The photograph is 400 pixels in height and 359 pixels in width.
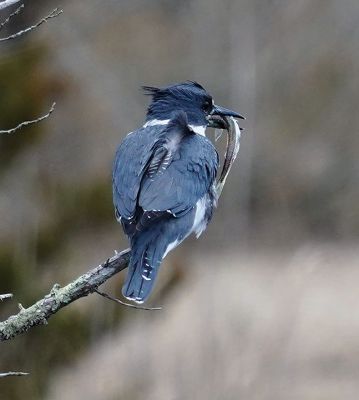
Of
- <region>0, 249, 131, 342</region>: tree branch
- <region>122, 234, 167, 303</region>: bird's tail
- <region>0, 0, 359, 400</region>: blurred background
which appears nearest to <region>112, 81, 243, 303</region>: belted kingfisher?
<region>122, 234, 167, 303</region>: bird's tail

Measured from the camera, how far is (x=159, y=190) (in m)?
4.43

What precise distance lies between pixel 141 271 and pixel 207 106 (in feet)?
4.40

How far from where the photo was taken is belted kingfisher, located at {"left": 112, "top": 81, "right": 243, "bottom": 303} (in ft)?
14.0

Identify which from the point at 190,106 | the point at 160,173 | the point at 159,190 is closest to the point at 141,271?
the point at 159,190

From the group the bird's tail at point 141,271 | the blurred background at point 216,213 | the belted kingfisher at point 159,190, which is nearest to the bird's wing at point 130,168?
the belted kingfisher at point 159,190

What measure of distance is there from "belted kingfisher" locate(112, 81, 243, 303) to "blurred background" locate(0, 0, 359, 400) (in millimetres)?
1327

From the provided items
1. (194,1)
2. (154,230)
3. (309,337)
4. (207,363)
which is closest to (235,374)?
(207,363)

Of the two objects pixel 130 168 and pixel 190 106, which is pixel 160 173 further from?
pixel 190 106

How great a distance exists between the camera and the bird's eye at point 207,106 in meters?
5.23

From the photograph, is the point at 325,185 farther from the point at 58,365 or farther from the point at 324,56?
the point at 58,365

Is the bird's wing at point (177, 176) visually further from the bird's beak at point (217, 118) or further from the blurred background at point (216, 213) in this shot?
the blurred background at point (216, 213)

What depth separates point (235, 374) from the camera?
280 inches

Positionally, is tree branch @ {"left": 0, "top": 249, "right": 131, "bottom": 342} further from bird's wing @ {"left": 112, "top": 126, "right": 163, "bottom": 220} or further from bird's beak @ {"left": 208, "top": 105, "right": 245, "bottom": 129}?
bird's beak @ {"left": 208, "top": 105, "right": 245, "bottom": 129}

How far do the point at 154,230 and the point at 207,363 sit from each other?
2705mm
